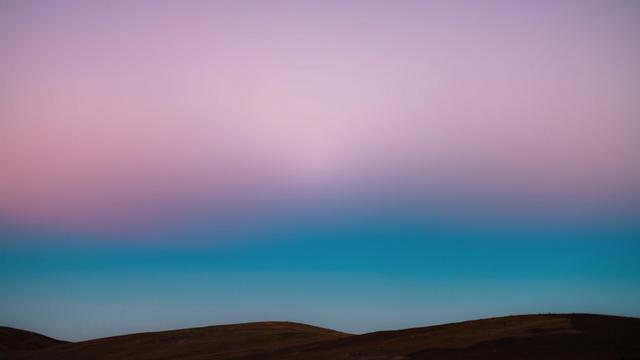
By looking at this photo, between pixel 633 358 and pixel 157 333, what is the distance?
47.8 meters

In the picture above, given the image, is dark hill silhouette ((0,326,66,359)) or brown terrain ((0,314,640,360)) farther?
dark hill silhouette ((0,326,66,359))

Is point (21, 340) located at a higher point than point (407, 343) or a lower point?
higher

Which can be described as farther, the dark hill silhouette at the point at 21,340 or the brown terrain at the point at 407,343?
the dark hill silhouette at the point at 21,340

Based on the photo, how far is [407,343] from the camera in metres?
41.1

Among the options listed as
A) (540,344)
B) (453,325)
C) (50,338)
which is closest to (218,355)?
(453,325)

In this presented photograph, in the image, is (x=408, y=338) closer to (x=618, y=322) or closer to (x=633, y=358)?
(x=618, y=322)

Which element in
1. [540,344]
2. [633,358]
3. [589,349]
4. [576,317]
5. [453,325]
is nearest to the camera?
[633,358]

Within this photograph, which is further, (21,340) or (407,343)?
(21,340)

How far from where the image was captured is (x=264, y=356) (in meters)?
43.6

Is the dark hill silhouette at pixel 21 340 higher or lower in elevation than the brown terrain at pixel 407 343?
higher

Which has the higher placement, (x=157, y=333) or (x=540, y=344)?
(x=157, y=333)

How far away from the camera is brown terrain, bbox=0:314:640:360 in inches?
1321

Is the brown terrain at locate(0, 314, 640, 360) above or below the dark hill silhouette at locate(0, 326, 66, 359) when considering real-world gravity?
below

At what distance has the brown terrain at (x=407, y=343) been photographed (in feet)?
110
